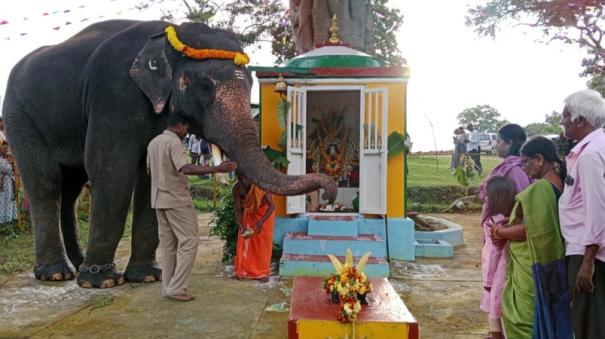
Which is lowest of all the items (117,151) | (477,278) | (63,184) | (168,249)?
(477,278)

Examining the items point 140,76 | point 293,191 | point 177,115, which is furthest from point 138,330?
point 140,76

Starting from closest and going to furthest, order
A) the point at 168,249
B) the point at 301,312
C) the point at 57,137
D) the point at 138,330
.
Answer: the point at 301,312
the point at 138,330
the point at 168,249
the point at 57,137

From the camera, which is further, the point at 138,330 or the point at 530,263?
the point at 138,330

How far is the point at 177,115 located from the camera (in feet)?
16.7

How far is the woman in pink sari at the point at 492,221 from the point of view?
145 inches

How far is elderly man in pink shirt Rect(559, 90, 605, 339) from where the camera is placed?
2773 millimetres

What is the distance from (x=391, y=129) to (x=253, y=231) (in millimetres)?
2407

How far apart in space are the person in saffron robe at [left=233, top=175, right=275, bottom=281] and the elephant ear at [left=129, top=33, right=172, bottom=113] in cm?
127

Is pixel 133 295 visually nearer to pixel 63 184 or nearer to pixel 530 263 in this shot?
pixel 63 184

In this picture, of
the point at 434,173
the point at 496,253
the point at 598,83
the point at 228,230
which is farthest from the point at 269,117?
the point at 598,83

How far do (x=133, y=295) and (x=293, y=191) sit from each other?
7.05 feet

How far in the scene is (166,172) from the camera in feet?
16.0

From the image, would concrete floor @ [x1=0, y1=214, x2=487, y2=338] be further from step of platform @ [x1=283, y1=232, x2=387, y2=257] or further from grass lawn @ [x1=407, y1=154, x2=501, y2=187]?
grass lawn @ [x1=407, y1=154, x2=501, y2=187]

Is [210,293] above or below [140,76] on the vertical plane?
below
